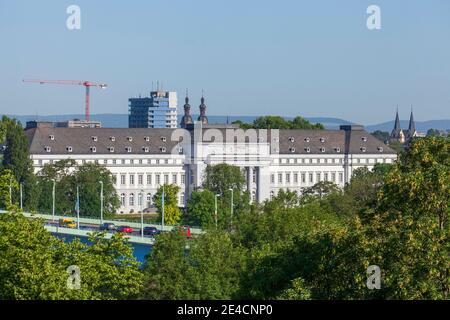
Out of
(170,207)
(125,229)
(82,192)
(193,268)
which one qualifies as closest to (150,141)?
(82,192)

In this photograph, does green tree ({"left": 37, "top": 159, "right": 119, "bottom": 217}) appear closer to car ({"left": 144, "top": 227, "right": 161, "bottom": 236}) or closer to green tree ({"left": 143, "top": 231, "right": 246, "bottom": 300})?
car ({"left": 144, "top": 227, "right": 161, "bottom": 236})

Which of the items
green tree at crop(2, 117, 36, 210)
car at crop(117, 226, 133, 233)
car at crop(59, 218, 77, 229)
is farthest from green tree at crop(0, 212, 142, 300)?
green tree at crop(2, 117, 36, 210)

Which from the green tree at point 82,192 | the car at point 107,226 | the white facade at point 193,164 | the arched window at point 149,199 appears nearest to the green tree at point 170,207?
the green tree at point 82,192

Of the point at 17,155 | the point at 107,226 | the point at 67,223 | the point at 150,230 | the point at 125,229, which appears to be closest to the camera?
the point at 150,230

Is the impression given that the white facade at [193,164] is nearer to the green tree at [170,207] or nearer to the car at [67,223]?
the green tree at [170,207]

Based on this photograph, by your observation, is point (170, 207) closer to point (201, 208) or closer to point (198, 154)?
point (201, 208)

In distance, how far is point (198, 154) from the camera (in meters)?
142

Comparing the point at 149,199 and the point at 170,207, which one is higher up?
the point at 170,207

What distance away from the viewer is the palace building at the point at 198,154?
13788cm

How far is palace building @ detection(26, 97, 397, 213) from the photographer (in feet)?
452

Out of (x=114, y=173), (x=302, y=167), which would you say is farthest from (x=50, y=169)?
(x=302, y=167)

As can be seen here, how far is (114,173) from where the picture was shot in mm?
138625
